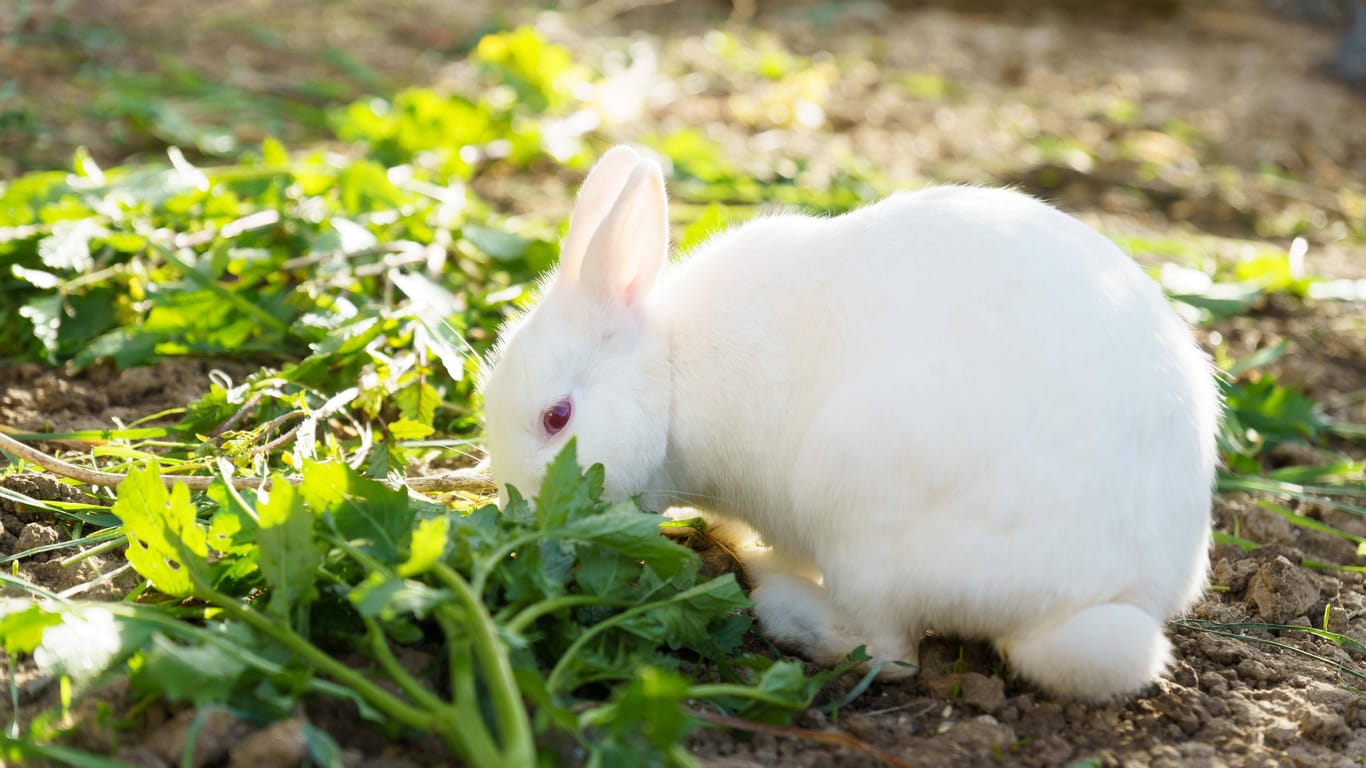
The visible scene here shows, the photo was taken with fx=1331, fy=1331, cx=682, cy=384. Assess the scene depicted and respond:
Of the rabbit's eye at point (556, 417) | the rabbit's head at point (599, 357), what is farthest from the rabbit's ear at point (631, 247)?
the rabbit's eye at point (556, 417)

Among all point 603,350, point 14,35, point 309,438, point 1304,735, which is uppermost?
point 14,35

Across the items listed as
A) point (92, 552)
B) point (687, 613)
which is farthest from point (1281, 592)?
point (92, 552)

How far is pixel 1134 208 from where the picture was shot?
607 cm

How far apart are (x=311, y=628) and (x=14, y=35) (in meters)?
5.56

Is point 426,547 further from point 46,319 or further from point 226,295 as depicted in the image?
point 46,319

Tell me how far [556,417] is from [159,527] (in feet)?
2.83

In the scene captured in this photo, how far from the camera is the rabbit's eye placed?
9.45 feet

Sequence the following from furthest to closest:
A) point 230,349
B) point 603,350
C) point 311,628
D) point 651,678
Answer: point 230,349 < point 603,350 < point 311,628 < point 651,678

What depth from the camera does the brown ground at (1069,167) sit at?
2.50 m

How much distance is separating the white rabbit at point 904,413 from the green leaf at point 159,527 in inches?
28.4

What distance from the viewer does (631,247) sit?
2.97 m

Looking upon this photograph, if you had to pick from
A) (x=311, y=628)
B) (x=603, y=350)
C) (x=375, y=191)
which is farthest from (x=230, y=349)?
(x=311, y=628)

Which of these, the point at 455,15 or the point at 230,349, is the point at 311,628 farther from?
the point at 455,15

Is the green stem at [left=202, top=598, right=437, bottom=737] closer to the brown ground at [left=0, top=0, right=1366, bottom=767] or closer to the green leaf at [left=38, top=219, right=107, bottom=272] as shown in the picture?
the brown ground at [left=0, top=0, right=1366, bottom=767]
